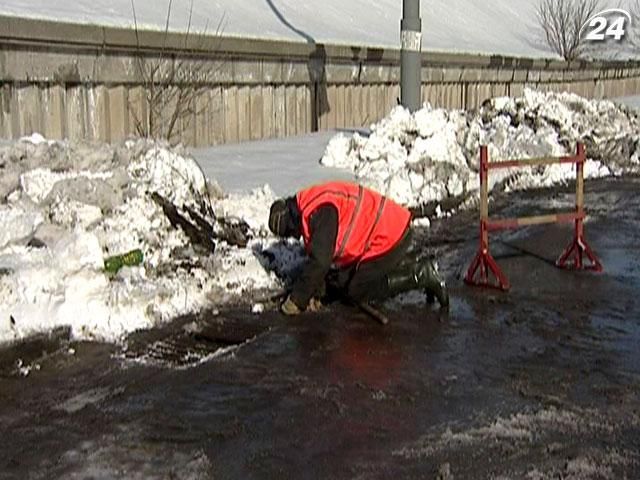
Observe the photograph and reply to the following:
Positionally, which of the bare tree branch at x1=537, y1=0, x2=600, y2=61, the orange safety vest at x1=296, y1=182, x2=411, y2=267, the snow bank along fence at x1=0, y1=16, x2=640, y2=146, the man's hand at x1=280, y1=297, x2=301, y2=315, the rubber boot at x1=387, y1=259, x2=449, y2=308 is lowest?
the man's hand at x1=280, y1=297, x2=301, y2=315

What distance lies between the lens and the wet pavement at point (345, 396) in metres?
5.05

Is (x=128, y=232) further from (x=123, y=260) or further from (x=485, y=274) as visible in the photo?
(x=485, y=274)

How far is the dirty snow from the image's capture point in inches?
295

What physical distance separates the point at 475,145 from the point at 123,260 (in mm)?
10077

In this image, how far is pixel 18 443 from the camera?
5.29 meters

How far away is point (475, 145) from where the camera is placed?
17.4 metres

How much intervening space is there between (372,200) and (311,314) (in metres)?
1.07

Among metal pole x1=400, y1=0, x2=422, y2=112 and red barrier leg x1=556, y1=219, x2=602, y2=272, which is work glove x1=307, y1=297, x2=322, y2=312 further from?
metal pole x1=400, y1=0, x2=422, y2=112

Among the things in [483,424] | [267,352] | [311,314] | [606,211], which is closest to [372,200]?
[311,314]

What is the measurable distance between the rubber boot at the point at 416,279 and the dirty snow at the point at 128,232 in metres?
1.13

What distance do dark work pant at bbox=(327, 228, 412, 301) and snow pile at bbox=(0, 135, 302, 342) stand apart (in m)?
1.02

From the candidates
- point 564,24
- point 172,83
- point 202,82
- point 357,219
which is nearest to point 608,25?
point 564,24

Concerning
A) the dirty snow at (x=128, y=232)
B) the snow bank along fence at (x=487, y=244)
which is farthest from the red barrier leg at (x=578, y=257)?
the dirty snow at (x=128, y=232)

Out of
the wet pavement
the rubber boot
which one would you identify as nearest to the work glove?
the wet pavement
